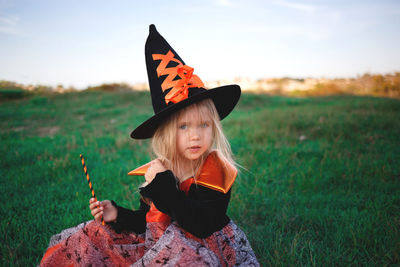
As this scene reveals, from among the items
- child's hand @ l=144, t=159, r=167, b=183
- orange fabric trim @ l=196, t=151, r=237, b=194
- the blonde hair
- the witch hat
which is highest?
the witch hat

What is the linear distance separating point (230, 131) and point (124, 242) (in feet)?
17.5

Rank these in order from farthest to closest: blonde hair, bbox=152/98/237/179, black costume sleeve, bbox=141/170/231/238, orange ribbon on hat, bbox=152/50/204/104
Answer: blonde hair, bbox=152/98/237/179 → orange ribbon on hat, bbox=152/50/204/104 → black costume sleeve, bbox=141/170/231/238

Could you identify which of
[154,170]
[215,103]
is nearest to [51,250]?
[154,170]

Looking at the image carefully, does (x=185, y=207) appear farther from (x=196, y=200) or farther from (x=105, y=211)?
(x=105, y=211)

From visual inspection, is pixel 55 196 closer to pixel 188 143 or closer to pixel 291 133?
pixel 188 143

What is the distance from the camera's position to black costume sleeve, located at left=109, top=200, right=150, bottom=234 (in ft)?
6.19

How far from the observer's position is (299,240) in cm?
248

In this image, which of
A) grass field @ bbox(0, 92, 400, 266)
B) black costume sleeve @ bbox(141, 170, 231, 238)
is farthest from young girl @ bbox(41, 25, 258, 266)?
grass field @ bbox(0, 92, 400, 266)

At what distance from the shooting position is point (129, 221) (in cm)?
193

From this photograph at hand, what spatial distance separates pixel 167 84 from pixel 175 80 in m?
0.07

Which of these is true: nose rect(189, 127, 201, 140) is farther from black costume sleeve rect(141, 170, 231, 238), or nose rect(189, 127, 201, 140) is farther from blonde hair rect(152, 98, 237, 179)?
black costume sleeve rect(141, 170, 231, 238)

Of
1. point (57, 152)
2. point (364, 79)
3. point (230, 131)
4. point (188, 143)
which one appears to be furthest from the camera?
point (364, 79)

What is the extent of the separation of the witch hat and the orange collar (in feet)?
1.58

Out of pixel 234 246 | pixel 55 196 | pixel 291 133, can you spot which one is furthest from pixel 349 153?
pixel 55 196
